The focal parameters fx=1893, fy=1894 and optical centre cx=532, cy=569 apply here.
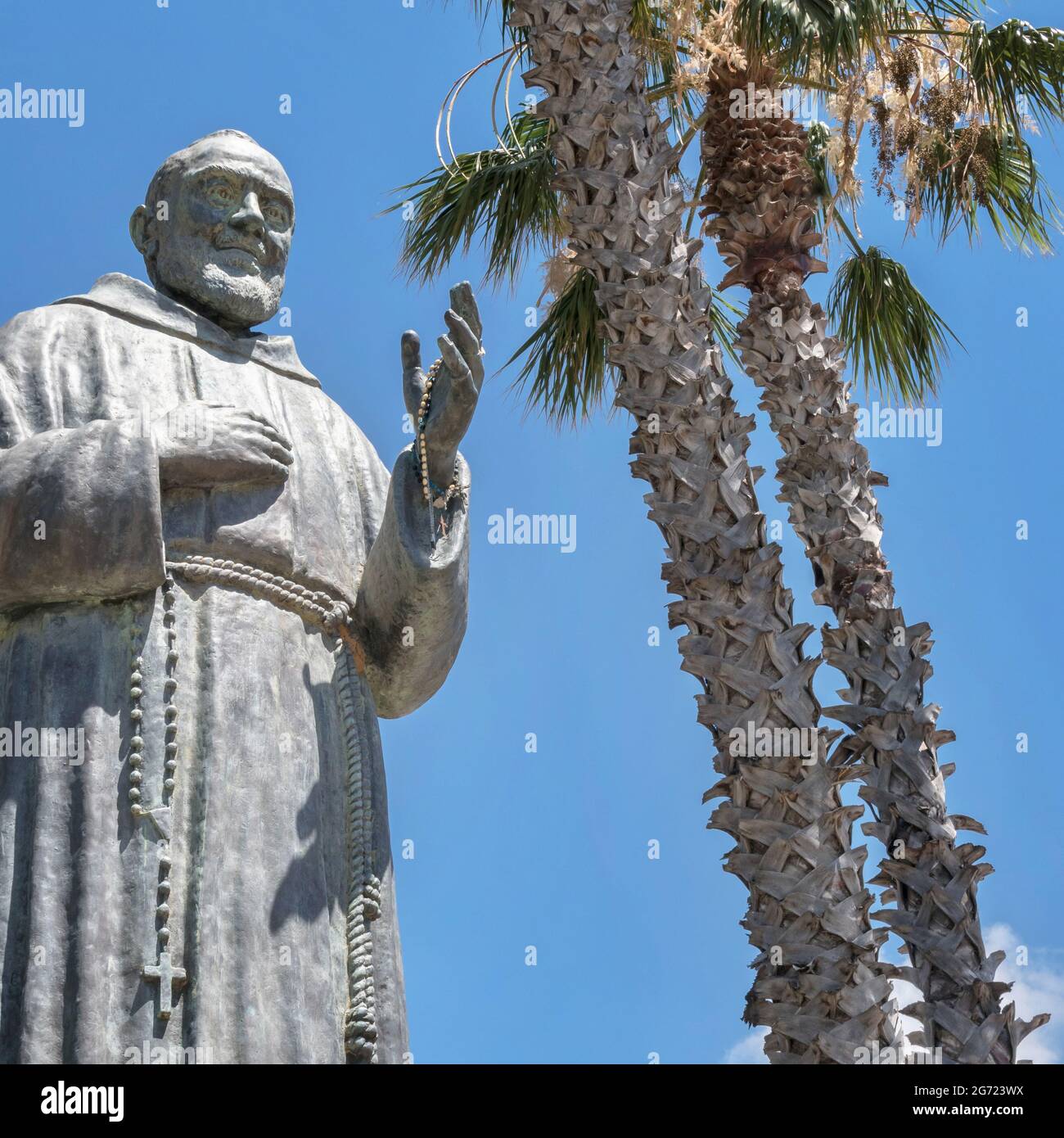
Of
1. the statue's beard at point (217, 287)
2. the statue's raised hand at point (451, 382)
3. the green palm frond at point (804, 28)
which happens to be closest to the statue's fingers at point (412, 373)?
the statue's raised hand at point (451, 382)

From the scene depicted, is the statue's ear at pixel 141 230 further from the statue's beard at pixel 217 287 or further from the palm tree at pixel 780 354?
the palm tree at pixel 780 354

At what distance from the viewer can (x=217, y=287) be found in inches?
249

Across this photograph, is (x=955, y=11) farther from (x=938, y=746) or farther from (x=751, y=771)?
(x=751, y=771)

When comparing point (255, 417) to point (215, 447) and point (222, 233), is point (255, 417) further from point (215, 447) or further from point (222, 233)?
point (222, 233)

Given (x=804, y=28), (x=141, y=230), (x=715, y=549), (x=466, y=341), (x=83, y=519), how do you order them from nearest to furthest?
(x=83, y=519)
(x=466, y=341)
(x=141, y=230)
(x=715, y=549)
(x=804, y=28)

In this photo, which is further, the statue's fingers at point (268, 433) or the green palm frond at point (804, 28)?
the green palm frond at point (804, 28)

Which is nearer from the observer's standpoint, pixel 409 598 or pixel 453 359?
pixel 453 359

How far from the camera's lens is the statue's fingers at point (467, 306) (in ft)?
18.7

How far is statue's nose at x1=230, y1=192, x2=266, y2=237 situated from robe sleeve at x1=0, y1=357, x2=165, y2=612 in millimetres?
1095

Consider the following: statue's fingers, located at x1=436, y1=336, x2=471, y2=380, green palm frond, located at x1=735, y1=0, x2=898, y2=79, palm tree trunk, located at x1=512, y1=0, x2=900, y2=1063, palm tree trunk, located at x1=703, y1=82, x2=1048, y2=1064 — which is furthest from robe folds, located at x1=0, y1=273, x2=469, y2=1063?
green palm frond, located at x1=735, y1=0, x2=898, y2=79

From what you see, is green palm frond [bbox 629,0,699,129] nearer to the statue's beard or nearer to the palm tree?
the palm tree

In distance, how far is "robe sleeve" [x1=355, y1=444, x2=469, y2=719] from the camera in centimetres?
580

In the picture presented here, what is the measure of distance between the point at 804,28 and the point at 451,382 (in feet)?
22.5

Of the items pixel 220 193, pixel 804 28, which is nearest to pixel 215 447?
pixel 220 193
